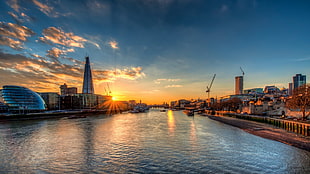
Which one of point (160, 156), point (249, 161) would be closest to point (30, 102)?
point (160, 156)

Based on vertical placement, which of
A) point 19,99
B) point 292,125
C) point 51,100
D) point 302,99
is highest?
point 302,99

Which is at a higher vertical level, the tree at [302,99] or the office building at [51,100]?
the tree at [302,99]

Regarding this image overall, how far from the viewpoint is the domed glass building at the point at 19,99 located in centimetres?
9875

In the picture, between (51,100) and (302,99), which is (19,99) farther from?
(302,99)

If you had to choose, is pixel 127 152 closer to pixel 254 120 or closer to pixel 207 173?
pixel 207 173

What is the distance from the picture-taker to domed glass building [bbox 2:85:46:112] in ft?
324

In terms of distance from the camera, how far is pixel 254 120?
57.0 metres

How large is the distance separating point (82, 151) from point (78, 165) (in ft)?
18.0

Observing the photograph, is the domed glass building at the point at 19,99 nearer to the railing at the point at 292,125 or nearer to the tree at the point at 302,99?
the railing at the point at 292,125

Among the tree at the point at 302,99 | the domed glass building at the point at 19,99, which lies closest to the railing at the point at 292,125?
the tree at the point at 302,99

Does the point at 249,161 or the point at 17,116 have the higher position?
the point at 249,161

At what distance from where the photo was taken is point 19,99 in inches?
Answer: 4016

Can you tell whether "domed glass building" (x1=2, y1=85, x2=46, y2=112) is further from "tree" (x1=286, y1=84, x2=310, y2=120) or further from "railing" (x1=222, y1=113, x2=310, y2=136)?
"tree" (x1=286, y1=84, x2=310, y2=120)

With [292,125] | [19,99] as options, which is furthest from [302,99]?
[19,99]
